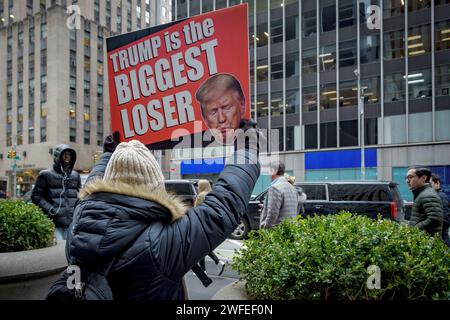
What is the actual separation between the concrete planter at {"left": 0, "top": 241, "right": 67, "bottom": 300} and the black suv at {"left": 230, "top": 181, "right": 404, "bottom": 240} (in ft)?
22.2

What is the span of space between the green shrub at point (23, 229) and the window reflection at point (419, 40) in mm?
31425

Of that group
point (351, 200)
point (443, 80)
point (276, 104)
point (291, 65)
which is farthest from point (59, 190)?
point (291, 65)

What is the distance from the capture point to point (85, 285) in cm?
160

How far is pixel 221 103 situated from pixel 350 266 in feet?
4.20

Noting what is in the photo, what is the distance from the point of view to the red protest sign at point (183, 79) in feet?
7.07

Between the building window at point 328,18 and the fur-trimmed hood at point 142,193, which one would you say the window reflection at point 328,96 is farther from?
the fur-trimmed hood at point 142,193

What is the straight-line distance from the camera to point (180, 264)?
1628 millimetres

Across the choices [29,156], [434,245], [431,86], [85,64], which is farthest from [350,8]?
[29,156]

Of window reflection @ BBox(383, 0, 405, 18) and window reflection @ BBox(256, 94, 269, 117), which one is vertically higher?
window reflection @ BBox(383, 0, 405, 18)

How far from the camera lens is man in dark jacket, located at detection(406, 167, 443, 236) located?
16.4 feet

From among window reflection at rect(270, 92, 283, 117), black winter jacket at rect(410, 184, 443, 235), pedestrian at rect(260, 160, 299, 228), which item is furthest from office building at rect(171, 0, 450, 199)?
pedestrian at rect(260, 160, 299, 228)

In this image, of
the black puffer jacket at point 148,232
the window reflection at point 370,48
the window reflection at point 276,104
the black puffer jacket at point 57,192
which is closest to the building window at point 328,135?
the window reflection at point 276,104

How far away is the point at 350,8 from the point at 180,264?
34.4 m

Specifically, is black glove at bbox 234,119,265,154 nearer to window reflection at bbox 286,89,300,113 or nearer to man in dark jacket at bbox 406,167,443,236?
man in dark jacket at bbox 406,167,443,236
